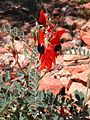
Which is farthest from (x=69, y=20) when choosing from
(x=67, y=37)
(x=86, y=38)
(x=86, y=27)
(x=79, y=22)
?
(x=86, y=38)

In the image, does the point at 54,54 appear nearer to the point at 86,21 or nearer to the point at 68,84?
the point at 68,84

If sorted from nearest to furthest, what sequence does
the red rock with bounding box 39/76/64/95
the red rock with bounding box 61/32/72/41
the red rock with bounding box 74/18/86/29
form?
the red rock with bounding box 39/76/64/95, the red rock with bounding box 61/32/72/41, the red rock with bounding box 74/18/86/29

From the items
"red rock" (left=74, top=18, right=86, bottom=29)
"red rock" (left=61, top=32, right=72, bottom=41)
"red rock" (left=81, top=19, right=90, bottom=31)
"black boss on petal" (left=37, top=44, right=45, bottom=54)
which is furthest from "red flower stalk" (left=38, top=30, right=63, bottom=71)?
"red rock" (left=74, top=18, right=86, bottom=29)

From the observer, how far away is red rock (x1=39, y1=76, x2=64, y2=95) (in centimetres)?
295

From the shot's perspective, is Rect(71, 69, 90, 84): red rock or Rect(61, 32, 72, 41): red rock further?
Rect(61, 32, 72, 41): red rock

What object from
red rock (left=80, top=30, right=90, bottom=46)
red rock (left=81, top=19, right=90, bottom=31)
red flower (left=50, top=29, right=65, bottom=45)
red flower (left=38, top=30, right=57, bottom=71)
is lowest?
red rock (left=80, top=30, right=90, bottom=46)

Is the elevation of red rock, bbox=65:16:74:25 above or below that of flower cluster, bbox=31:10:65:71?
below

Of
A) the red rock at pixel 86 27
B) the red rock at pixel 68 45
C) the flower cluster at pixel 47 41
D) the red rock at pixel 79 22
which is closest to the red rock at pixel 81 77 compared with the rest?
the red rock at pixel 68 45

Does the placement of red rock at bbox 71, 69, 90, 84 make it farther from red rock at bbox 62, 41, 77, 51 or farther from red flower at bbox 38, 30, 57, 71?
red flower at bbox 38, 30, 57, 71

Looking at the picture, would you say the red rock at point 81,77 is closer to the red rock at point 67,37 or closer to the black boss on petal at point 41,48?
the red rock at point 67,37

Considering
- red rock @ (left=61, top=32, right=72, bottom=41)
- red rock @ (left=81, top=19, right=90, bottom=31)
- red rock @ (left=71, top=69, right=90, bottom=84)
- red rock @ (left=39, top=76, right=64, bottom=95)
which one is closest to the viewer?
red rock @ (left=39, top=76, right=64, bottom=95)

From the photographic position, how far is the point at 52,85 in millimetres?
2977

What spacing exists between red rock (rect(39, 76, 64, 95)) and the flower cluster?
3.46 feet

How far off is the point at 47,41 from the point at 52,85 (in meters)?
1.15
